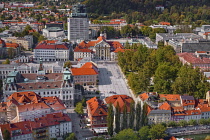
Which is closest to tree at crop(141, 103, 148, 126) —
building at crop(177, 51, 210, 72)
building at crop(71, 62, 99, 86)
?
building at crop(71, 62, 99, 86)

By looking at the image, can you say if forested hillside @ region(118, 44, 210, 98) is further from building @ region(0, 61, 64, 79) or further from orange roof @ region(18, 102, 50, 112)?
orange roof @ region(18, 102, 50, 112)

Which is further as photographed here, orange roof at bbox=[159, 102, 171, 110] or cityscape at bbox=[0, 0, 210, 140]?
orange roof at bbox=[159, 102, 171, 110]

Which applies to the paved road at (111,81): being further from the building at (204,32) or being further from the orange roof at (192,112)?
the building at (204,32)

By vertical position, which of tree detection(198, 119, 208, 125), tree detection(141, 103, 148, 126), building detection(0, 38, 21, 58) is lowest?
tree detection(198, 119, 208, 125)

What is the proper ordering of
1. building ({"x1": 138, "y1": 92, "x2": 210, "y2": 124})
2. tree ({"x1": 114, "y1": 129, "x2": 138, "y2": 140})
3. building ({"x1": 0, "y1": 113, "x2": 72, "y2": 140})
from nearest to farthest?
1. building ({"x1": 0, "y1": 113, "x2": 72, "y2": 140})
2. tree ({"x1": 114, "y1": 129, "x2": 138, "y2": 140})
3. building ({"x1": 138, "y1": 92, "x2": 210, "y2": 124})

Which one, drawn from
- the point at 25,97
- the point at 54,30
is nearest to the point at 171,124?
the point at 25,97

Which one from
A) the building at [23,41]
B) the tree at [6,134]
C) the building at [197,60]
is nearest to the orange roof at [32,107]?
the tree at [6,134]

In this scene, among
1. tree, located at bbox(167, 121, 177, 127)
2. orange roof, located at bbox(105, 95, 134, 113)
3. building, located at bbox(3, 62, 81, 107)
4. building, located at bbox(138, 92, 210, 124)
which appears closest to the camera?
tree, located at bbox(167, 121, 177, 127)

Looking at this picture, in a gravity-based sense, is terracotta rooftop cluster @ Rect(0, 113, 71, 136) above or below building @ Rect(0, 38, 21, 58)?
below
